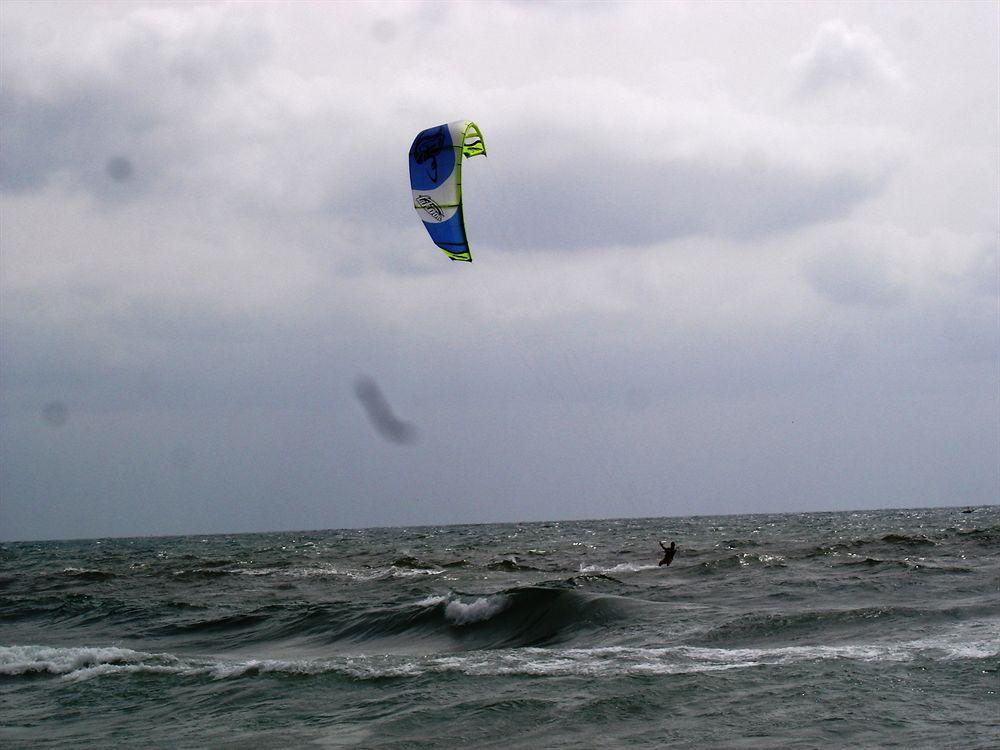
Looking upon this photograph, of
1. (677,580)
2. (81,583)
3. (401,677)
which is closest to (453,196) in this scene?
(401,677)

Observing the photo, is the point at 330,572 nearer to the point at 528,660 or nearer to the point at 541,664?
the point at 528,660

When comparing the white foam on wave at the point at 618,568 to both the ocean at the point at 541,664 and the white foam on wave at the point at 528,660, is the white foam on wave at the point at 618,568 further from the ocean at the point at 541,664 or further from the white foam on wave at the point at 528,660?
the white foam on wave at the point at 528,660

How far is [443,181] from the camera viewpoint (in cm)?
1583

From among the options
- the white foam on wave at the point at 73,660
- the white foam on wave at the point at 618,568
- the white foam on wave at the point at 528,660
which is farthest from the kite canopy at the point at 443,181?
the white foam on wave at the point at 618,568

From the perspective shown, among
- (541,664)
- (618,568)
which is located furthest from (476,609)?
(618,568)

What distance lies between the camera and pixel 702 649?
1328 cm

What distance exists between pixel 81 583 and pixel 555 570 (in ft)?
50.2

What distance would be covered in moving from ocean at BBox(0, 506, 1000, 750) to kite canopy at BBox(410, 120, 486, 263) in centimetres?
632

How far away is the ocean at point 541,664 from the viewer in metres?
9.71

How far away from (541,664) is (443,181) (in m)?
7.44

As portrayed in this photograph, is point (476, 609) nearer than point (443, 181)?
No

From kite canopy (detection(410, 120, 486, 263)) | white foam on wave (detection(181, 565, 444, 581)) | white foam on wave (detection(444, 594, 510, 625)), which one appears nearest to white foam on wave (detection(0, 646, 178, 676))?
white foam on wave (detection(444, 594, 510, 625))

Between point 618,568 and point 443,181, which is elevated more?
point 443,181

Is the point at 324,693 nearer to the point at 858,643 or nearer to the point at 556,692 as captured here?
the point at 556,692
